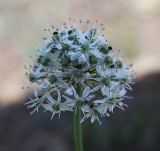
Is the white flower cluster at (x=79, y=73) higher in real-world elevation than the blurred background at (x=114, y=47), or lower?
lower

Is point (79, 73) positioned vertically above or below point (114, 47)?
below

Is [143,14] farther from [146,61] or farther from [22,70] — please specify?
[22,70]

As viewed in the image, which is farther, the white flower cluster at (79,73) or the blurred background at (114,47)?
the blurred background at (114,47)

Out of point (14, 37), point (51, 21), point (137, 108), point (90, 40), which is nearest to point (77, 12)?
point (51, 21)

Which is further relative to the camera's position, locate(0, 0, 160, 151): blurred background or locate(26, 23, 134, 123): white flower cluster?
locate(0, 0, 160, 151): blurred background

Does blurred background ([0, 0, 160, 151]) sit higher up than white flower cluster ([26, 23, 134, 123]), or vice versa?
blurred background ([0, 0, 160, 151])
